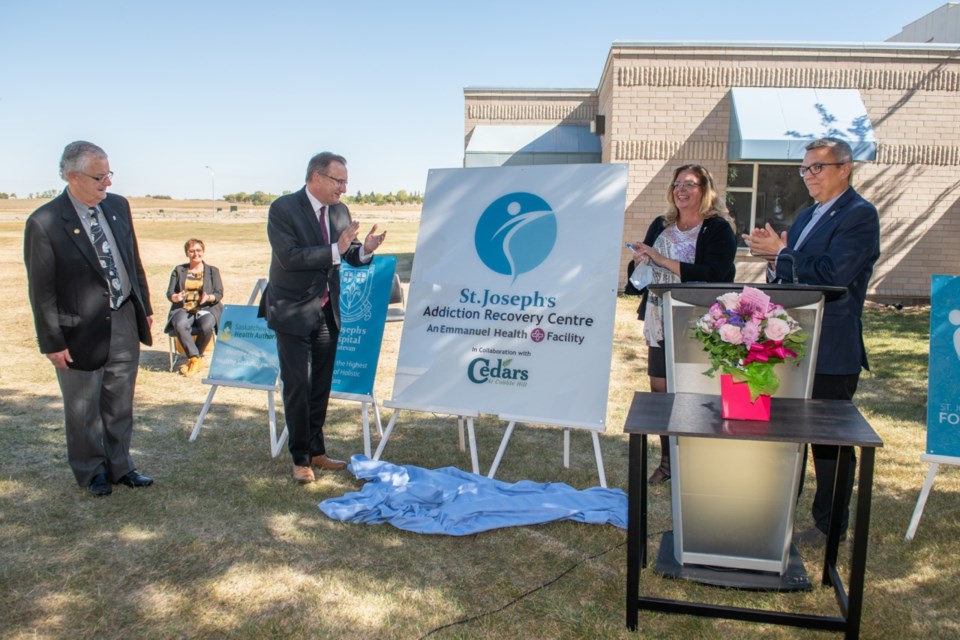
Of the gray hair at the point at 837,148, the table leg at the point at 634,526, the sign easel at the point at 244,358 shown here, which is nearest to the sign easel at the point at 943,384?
the gray hair at the point at 837,148

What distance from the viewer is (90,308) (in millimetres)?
4383

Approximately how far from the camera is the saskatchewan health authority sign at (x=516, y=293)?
4.65 m

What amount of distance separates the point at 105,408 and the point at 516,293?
2606 millimetres

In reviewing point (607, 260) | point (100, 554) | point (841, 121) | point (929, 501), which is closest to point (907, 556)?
point (929, 501)

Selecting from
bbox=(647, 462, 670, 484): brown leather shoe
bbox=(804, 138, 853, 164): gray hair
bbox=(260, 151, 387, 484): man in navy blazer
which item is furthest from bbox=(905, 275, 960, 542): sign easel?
bbox=(260, 151, 387, 484): man in navy blazer

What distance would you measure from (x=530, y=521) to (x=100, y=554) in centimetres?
217

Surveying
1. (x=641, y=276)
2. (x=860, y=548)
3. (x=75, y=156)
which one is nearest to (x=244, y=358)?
(x=75, y=156)

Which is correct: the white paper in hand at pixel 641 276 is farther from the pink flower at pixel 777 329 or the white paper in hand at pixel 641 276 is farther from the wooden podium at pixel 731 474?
the pink flower at pixel 777 329

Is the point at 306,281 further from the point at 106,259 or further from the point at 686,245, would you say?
the point at 686,245

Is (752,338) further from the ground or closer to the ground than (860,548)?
further from the ground

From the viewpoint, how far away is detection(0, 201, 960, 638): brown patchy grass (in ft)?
10.3

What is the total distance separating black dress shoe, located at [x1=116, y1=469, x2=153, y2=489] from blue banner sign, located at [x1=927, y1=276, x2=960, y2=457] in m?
4.47

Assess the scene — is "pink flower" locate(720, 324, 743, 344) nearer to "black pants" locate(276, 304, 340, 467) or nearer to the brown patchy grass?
the brown patchy grass

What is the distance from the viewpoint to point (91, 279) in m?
4.41
